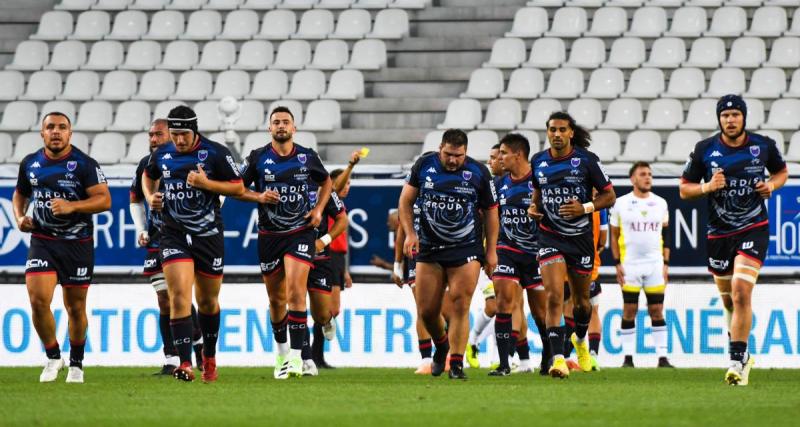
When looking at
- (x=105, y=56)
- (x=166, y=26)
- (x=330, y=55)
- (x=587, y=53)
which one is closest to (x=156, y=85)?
(x=105, y=56)

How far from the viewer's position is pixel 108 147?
78.8ft

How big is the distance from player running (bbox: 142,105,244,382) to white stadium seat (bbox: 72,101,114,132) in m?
11.9

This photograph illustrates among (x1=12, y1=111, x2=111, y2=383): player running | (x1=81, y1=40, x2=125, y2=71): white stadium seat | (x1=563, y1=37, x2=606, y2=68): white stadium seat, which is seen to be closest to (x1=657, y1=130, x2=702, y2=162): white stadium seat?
(x1=563, y1=37, x2=606, y2=68): white stadium seat

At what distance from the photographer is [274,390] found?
12008mm

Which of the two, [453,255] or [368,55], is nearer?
[453,255]

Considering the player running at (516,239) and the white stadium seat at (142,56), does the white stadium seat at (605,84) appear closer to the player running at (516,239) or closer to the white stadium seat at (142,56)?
the white stadium seat at (142,56)

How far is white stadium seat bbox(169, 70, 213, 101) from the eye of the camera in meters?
24.8

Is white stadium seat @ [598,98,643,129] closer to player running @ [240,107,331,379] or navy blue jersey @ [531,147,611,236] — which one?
navy blue jersey @ [531,147,611,236]

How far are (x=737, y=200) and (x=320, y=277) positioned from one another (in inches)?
176

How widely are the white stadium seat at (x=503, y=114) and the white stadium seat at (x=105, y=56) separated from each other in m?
6.96

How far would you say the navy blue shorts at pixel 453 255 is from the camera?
13.7 m

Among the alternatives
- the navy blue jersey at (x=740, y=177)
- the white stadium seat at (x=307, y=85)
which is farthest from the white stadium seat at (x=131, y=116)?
the navy blue jersey at (x=740, y=177)

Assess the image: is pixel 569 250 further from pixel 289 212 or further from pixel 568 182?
pixel 289 212

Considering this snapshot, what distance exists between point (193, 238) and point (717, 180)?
450 centimetres
